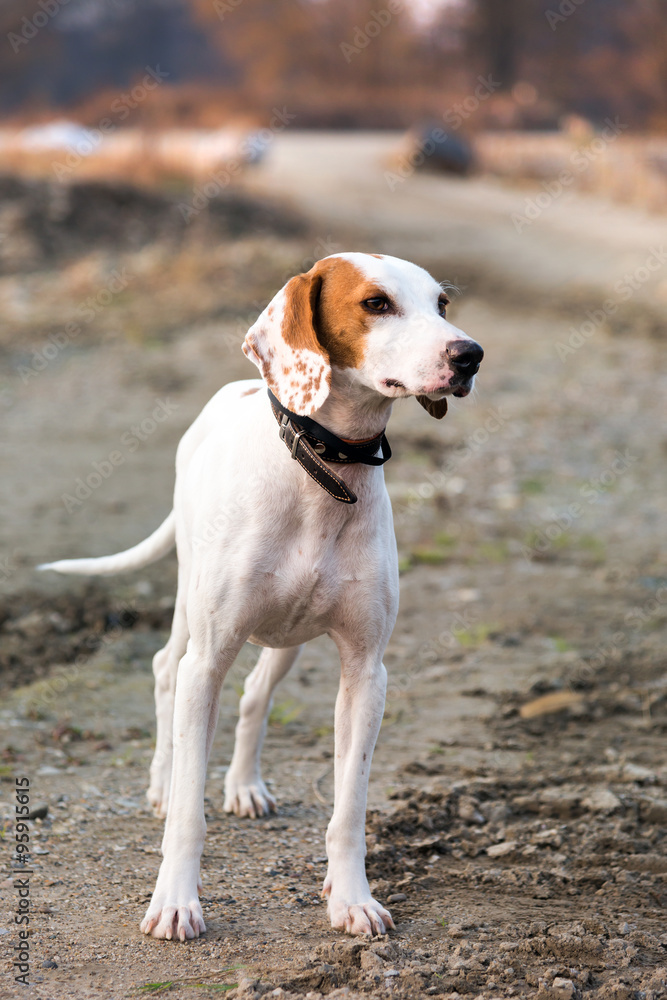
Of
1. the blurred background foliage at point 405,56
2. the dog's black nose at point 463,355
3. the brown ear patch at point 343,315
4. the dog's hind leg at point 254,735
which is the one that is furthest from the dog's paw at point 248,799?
the blurred background foliage at point 405,56

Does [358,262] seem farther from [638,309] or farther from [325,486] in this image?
[638,309]

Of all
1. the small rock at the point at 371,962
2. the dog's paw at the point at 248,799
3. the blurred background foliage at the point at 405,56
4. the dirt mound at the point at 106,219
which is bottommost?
the blurred background foliage at the point at 405,56

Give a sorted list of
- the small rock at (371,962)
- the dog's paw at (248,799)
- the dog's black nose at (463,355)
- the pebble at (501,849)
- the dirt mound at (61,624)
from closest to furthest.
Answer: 1. the dog's black nose at (463,355)
2. the small rock at (371,962)
3. the pebble at (501,849)
4. the dog's paw at (248,799)
5. the dirt mound at (61,624)

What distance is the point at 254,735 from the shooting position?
393 centimetres

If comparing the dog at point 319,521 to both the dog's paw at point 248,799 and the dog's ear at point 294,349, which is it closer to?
the dog's ear at point 294,349

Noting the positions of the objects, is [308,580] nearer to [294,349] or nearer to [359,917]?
[294,349]

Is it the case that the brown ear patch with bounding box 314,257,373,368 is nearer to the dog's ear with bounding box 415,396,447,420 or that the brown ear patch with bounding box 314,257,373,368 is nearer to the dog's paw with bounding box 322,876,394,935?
the dog's ear with bounding box 415,396,447,420

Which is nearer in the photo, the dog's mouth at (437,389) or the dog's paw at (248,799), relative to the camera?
the dog's mouth at (437,389)

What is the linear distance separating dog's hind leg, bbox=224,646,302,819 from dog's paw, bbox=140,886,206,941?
2.91 feet

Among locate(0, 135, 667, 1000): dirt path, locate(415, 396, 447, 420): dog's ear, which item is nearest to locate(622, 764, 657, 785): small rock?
locate(0, 135, 667, 1000): dirt path

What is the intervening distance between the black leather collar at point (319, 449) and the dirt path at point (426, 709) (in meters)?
1.25

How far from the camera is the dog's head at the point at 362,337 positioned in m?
2.78

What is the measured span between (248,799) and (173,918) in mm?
946

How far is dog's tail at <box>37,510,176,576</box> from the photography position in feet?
13.2
